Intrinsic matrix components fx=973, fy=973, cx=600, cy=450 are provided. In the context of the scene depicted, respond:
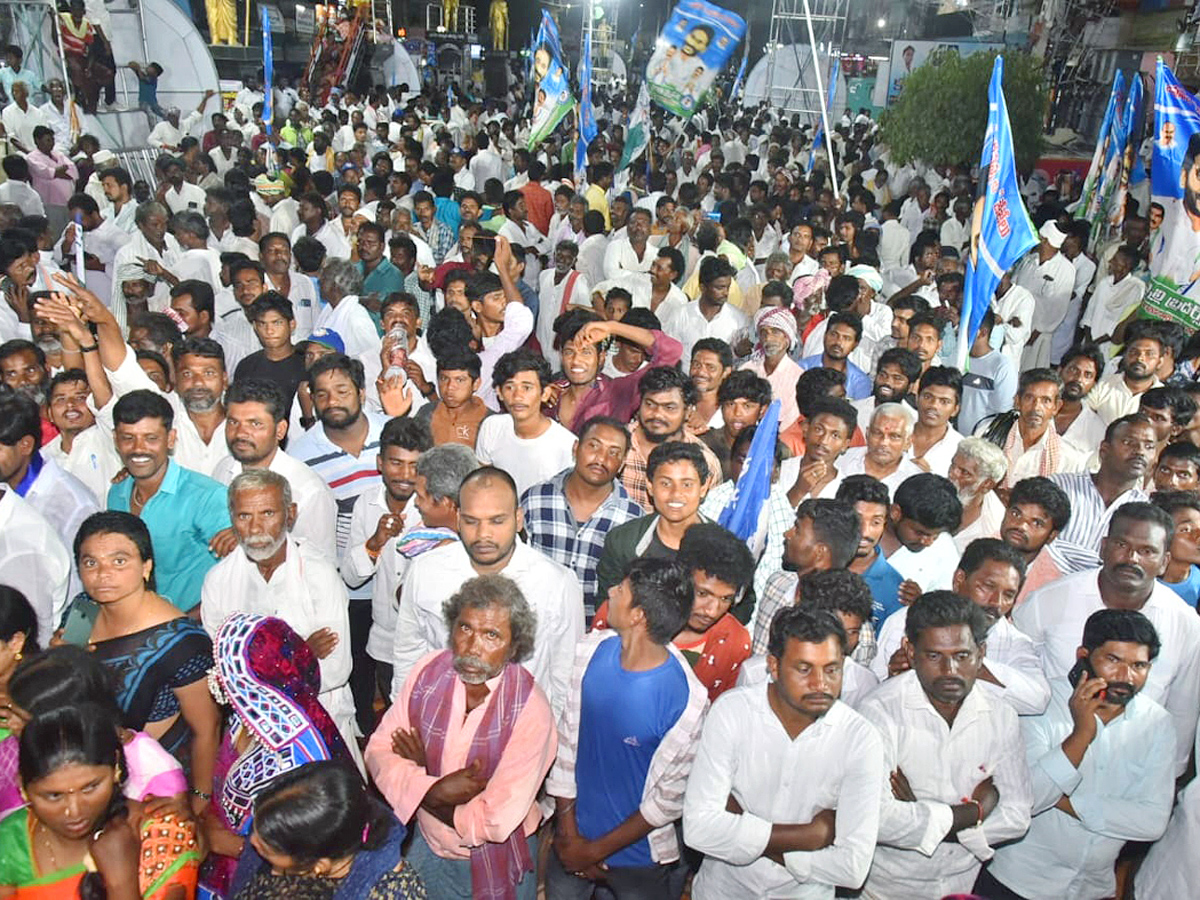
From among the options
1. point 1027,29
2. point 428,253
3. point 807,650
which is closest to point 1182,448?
point 807,650

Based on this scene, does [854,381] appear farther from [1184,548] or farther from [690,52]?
[690,52]

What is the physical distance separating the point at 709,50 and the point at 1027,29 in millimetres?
18092

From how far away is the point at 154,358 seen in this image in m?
4.78

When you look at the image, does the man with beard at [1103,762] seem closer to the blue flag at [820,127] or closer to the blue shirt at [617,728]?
Answer: the blue shirt at [617,728]

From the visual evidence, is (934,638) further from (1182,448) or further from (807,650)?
(1182,448)

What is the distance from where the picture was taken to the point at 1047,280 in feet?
27.8

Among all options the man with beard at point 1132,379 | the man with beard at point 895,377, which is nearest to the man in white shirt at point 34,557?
the man with beard at point 895,377

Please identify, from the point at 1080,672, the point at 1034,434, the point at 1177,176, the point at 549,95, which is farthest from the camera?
the point at 549,95

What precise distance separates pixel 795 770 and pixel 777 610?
644 millimetres

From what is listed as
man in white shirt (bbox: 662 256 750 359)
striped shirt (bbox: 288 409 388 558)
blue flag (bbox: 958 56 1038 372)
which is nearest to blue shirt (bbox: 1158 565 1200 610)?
blue flag (bbox: 958 56 1038 372)

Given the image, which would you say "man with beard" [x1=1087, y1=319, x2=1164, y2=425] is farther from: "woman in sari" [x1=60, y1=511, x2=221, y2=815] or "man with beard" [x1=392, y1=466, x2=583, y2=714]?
"woman in sari" [x1=60, y1=511, x2=221, y2=815]

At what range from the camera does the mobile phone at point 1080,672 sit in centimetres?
286

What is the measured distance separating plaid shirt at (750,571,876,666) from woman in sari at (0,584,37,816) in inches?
82.9

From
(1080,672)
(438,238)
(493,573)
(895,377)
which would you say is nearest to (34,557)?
(493,573)
